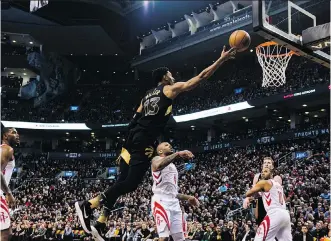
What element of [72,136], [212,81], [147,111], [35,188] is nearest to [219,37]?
[212,81]

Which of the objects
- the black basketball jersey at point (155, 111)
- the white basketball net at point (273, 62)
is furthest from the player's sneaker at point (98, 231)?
the white basketball net at point (273, 62)

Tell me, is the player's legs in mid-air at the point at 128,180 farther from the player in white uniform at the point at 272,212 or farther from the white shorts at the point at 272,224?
the white shorts at the point at 272,224

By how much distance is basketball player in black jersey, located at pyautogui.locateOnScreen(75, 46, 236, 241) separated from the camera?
19.2ft

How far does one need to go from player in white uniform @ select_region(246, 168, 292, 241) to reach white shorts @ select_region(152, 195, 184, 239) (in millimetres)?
1239

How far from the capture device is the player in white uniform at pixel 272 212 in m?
6.77

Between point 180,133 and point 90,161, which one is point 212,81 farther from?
point 90,161

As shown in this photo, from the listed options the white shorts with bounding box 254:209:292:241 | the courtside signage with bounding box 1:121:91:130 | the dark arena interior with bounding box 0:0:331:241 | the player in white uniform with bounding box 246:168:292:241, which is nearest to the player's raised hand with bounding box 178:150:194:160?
the dark arena interior with bounding box 0:0:331:241

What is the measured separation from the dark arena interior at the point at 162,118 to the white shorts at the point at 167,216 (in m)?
0.02

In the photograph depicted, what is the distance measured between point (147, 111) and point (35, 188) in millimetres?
28267

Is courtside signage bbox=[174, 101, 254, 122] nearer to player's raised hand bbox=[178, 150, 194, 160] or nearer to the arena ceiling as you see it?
the arena ceiling

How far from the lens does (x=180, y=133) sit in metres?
42.2

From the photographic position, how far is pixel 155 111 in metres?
5.86

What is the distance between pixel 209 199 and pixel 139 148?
51.9 feet

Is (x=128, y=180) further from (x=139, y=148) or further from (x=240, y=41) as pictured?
(x=240, y=41)
